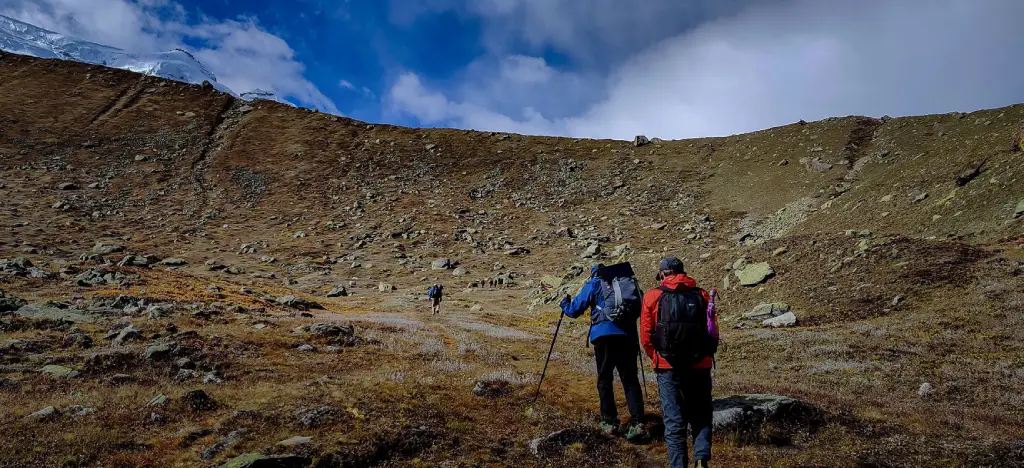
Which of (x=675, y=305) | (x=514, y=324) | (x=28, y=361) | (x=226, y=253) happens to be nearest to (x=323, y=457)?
(x=675, y=305)

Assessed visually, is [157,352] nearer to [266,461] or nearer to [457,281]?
[266,461]

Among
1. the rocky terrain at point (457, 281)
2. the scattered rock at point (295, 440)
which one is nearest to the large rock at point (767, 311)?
the rocky terrain at point (457, 281)

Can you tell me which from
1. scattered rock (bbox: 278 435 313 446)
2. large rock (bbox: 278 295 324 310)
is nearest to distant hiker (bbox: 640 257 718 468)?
scattered rock (bbox: 278 435 313 446)

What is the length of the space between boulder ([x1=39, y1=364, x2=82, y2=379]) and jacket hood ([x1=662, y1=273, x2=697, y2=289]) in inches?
472

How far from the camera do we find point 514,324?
2645 cm

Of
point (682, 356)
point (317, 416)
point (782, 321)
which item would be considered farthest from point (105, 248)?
point (682, 356)

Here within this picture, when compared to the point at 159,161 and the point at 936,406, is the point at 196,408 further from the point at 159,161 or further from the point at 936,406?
the point at 159,161

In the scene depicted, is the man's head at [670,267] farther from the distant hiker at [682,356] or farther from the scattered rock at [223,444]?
the scattered rock at [223,444]

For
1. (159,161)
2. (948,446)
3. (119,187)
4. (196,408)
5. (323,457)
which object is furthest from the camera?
(159,161)

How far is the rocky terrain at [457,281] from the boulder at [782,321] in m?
0.15

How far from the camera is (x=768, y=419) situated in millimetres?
8328

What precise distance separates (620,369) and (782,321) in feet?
49.5

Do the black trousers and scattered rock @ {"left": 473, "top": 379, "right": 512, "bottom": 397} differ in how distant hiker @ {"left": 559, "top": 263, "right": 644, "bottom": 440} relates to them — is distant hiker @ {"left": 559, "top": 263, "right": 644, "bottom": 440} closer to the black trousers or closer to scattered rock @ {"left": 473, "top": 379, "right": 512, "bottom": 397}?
the black trousers

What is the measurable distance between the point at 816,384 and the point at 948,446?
4519 mm
